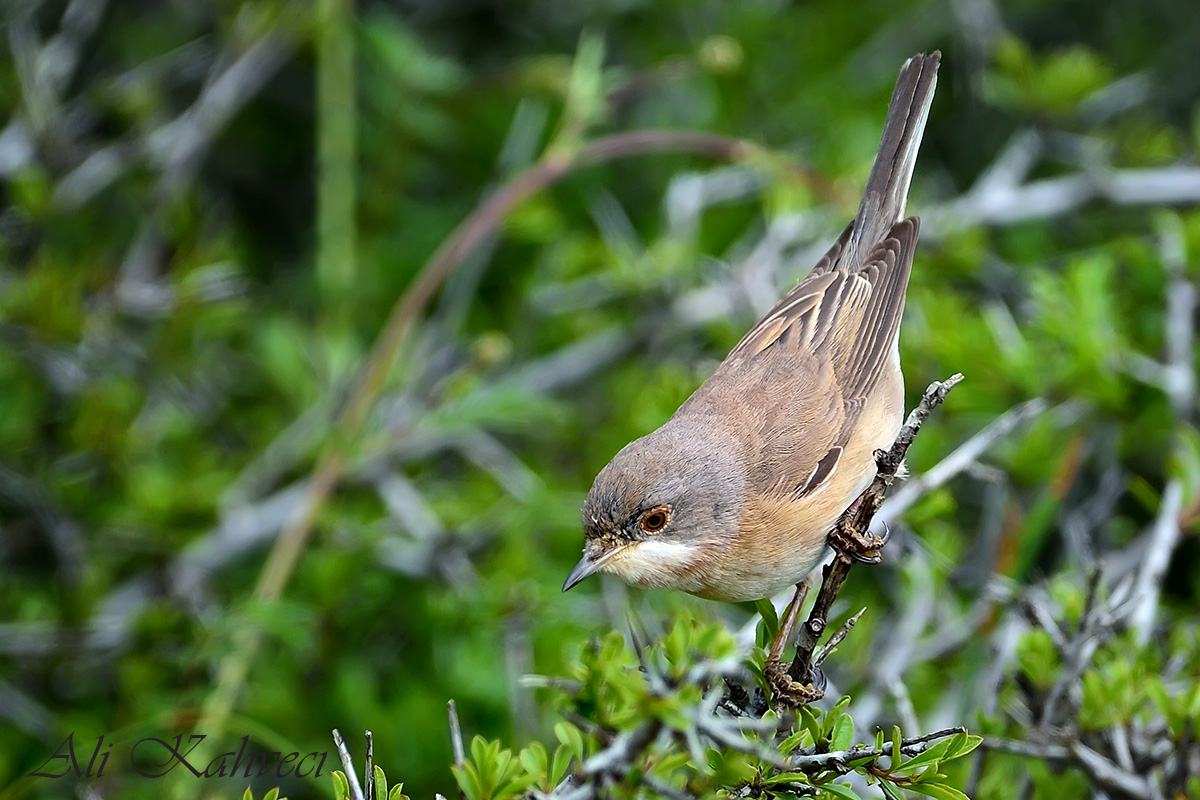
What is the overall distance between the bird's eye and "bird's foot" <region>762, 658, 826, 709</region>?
68 cm

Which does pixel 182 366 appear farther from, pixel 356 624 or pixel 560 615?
pixel 560 615

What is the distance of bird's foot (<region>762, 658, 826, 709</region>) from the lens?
223cm

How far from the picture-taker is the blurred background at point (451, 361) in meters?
3.80

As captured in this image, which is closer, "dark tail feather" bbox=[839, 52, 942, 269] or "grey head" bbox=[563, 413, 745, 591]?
"grey head" bbox=[563, 413, 745, 591]

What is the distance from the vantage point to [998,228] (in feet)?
19.6

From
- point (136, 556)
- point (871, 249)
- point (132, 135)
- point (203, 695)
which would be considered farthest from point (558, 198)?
point (203, 695)

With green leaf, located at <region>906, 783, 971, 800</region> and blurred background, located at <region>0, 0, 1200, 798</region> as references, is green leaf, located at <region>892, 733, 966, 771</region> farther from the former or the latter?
blurred background, located at <region>0, 0, 1200, 798</region>

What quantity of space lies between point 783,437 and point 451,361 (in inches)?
80.7

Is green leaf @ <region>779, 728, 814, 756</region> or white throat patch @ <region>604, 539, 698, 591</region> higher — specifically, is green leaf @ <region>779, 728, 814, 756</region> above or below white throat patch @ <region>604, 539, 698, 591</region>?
above

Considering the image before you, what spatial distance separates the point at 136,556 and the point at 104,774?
1.03m

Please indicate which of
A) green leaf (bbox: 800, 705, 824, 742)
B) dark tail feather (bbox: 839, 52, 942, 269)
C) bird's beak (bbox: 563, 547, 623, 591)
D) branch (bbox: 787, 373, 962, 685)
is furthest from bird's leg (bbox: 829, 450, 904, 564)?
dark tail feather (bbox: 839, 52, 942, 269)

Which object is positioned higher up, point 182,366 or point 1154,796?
point 1154,796

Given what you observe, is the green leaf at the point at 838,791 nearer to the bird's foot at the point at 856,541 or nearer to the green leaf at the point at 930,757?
the green leaf at the point at 930,757

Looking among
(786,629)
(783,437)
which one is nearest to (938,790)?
(786,629)
